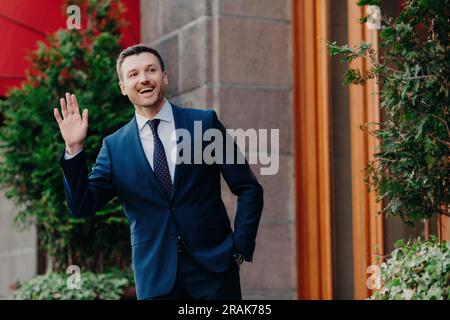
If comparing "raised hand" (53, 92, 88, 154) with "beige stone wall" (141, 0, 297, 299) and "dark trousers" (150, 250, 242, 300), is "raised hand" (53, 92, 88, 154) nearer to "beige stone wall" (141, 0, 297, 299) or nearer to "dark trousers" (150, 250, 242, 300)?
"dark trousers" (150, 250, 242, 300)

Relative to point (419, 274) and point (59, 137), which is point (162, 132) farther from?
point (59, 137)

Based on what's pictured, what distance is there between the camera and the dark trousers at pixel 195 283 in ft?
15.2

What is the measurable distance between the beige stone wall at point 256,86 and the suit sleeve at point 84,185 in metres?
2.78

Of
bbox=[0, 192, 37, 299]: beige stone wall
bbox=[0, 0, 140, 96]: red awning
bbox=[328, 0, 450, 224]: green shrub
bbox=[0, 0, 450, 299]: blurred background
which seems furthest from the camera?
bbox=[0, 192, 37, 299]: beige stone wall

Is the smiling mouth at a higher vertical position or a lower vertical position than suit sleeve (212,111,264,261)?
higher

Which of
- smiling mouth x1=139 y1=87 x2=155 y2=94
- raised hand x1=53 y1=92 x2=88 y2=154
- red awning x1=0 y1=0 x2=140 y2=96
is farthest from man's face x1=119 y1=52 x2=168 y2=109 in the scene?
red awning x1=0 y1=0 x2=140 y2=96

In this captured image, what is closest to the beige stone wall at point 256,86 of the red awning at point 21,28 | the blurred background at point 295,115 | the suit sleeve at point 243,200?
the blurred background at point 295,115

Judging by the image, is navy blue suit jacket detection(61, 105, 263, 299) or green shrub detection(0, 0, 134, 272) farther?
green shrub detection(0, 0, 134, 272)

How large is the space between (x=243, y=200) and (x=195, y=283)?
0.48 meters

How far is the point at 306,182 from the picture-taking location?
780 cm

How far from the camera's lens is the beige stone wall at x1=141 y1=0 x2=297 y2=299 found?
7672 millimetres

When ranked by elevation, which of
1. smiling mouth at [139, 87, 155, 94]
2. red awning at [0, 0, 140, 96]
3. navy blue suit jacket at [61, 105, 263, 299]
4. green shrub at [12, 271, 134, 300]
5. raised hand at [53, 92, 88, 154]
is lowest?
green shrub at [12, 271, 134, 300]

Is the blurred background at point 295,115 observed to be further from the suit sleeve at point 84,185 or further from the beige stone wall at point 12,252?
the beige stone wall at point 12,252

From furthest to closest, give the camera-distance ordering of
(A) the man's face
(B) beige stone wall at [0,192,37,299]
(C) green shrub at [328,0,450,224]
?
(B) beige stone wall at [0,192,37,299], (A) the man's face, (C) green shrub at [328,0,450,224]
